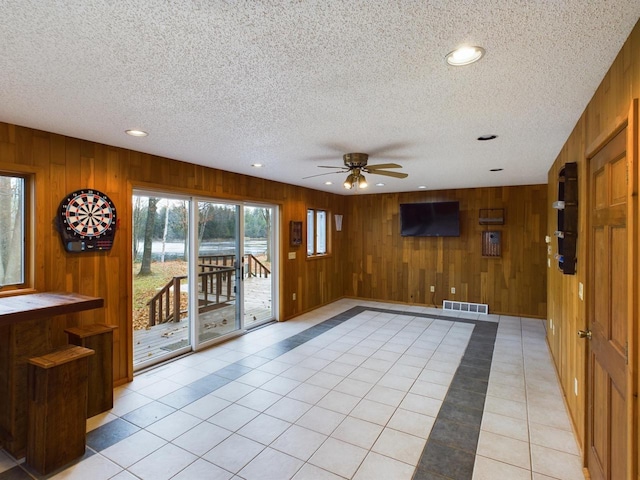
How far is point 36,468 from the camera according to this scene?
222 cm

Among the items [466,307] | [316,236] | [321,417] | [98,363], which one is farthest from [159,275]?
[466,307]

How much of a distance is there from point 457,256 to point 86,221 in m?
6.22

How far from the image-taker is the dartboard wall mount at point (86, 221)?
2.98 m

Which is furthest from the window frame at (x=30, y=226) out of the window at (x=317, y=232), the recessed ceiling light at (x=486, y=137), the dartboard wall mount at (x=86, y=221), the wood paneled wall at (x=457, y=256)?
the wood paneled wall at (x=457, y=256)

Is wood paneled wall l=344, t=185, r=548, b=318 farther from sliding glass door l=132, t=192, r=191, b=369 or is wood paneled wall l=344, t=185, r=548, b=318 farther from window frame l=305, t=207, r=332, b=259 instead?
sliding glass door l=132, t=192, r=191, b=369

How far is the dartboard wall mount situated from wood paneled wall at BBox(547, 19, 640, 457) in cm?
391

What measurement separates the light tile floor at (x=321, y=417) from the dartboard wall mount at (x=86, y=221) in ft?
4.92

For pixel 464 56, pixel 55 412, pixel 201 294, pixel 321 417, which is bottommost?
pixel 321 417

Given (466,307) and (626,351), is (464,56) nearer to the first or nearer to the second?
(626,351)

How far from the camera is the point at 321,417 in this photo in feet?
9.34

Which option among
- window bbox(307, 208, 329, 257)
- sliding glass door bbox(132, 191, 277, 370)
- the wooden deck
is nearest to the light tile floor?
the wooden deck

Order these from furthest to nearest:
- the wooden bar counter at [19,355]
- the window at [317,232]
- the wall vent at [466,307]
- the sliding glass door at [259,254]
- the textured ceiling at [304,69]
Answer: the window at [317,232] < the wall vent at [466,307] < the sliding glass door at [259,254] < the wooden bar counter at [19,355] < the textured ceiling at [304,69]

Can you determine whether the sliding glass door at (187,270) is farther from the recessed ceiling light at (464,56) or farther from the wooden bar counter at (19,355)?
the recessed ceiling light at (464,56)

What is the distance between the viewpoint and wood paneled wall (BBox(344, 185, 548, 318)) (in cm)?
614
